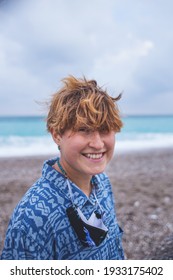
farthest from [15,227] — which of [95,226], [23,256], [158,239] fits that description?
[158,239]

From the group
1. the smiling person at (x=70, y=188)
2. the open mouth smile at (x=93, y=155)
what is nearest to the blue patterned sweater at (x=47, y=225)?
the smiling person at (x=70, y=188)

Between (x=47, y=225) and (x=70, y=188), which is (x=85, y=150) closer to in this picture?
(x=70, y=188)

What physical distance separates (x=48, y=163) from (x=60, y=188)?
0.44 ft

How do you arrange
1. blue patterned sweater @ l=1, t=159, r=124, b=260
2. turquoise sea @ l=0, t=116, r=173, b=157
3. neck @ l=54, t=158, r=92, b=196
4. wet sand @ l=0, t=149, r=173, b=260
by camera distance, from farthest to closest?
turquoise sea @ l=0, t=116, r=173, b=157
wet sand @ l=0, t=149, r=173, b=260
neck @ l=54, t=158, r=92, b=196
blue patterned sweater @ l=1, t=159, r=124, b=260

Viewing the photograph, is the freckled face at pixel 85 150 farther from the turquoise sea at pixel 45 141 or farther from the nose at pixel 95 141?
the turquoise sea at pixel 45 141

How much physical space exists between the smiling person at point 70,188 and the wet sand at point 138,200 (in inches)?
66.3

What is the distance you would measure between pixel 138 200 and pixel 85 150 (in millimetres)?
3506

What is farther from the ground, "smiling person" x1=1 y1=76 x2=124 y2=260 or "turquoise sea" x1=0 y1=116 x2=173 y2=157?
"turquoise sea" x1=0 y1=116 x2=173 y2=157

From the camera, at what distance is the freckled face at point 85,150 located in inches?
43.4

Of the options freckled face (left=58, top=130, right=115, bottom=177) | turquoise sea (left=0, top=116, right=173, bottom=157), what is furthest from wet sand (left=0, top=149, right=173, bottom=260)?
freckled face (left=58, top=130, right=115, bottom=177)

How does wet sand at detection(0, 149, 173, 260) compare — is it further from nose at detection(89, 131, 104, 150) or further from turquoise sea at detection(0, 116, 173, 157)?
nose at detection(89, 131, 104, 150)

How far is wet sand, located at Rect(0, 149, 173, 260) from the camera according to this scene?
3.11 metres

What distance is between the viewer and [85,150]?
112 cm

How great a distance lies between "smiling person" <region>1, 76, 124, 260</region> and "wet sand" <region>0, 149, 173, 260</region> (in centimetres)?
168
